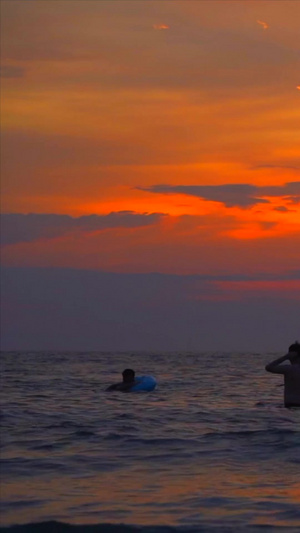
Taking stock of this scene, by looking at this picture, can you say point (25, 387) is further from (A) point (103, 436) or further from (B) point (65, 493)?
(B) point (65, 493)

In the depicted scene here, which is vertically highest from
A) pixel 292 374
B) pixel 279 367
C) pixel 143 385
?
pixel 279 367

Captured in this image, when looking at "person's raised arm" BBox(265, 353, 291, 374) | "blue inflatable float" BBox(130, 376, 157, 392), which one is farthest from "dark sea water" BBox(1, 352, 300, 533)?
"blue inflatable float" BBox(130, 376, 157, 392)

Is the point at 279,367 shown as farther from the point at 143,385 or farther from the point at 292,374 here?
the point at 143,385

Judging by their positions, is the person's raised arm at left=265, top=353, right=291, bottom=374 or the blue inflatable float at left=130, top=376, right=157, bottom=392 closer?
the person's raised arm at left=265, top=353, right=291, bottom=374

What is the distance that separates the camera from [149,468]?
1246 centimetres

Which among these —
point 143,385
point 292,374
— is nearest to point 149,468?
point 292,374

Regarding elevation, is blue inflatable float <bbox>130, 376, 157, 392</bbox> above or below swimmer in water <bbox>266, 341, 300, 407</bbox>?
below

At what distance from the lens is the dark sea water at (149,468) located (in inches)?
368

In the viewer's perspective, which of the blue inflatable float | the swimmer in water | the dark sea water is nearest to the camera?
the dark sea water

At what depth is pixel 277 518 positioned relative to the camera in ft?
30.8

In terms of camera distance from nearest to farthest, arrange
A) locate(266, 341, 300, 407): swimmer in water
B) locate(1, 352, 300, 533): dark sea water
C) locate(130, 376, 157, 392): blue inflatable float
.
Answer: locate(1, 352, 300, 533): dark sea water → locate(266, 341, 300, 407): swimmer in water → locate(130, 376, 157, 392): blue inflatable float

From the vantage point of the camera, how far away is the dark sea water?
9344 mm

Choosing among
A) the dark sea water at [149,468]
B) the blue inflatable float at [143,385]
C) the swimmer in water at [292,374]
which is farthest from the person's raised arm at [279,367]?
the blue inflatable float at [143,385]

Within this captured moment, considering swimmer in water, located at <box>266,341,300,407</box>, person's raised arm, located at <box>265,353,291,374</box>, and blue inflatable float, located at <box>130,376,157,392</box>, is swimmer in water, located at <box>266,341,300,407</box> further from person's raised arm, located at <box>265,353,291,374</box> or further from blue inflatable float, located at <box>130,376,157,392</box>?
blue inflatable float, located at <box>130,376,157,392</box>
